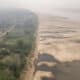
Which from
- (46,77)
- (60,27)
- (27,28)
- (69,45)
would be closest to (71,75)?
(46,77)

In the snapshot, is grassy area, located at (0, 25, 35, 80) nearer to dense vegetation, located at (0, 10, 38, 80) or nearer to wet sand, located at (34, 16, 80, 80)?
dense vegetation, located at (0, 10, 38, 80)

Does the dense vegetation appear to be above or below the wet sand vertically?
above

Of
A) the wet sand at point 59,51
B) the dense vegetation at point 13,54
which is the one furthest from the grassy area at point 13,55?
the wet sand at point 59,51

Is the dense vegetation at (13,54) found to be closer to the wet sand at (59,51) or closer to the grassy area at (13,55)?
the grassy area at (13,55)

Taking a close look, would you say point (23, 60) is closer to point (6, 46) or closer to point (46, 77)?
point (46, 77)

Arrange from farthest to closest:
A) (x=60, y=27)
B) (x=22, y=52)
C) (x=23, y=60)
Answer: (x=60, y=27) < (x=22, y=52) < (x=23, y=60)

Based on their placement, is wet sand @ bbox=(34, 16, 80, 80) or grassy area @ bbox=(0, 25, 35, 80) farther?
wet sand @ bbox=(34, 16, 80, 80)

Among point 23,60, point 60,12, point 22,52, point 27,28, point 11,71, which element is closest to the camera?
point 11,71

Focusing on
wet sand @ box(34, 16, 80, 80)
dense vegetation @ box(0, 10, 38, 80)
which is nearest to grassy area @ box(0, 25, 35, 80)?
dense vegetation @ box(0, 10, 38, 80)

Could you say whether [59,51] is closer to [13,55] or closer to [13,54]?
[13,54]

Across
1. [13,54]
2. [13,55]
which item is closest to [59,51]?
[13,54]

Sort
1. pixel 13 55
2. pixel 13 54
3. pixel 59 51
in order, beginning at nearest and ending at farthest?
pixel 13 55
pixel 13 54
pixel 59 51
